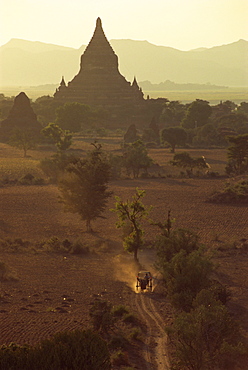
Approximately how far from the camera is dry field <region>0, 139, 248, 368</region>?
2391cm

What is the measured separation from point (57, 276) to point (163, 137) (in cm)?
6119

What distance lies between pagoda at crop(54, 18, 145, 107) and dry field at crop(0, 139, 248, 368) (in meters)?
78.5

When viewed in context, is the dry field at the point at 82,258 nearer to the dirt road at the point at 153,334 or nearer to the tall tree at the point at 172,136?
the dirt road at the point at 153,334

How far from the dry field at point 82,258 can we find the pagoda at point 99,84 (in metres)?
78.5

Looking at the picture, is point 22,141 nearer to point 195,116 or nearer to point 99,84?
point 195,116

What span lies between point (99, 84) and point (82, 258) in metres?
112

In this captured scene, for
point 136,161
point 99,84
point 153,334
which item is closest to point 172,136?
point 136,161

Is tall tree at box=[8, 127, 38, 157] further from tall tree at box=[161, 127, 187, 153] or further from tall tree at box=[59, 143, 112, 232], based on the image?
tall tree at box=[59, 143, 112, 232]

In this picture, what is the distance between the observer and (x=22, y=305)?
2492 centimetres

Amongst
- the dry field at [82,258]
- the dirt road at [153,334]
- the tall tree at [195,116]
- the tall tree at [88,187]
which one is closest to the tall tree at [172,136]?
the dry field at [82,258]

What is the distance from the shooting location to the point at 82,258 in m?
33.8

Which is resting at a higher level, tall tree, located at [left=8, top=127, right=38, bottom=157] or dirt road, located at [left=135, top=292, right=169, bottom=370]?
dirt road, located at [left=135, top=292, right=169, bottom=370]

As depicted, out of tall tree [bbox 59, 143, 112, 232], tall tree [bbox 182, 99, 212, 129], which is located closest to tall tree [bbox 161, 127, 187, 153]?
tall tree [bbox 182, 99, 212, 129]

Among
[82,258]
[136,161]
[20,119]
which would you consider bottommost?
[20,119]
